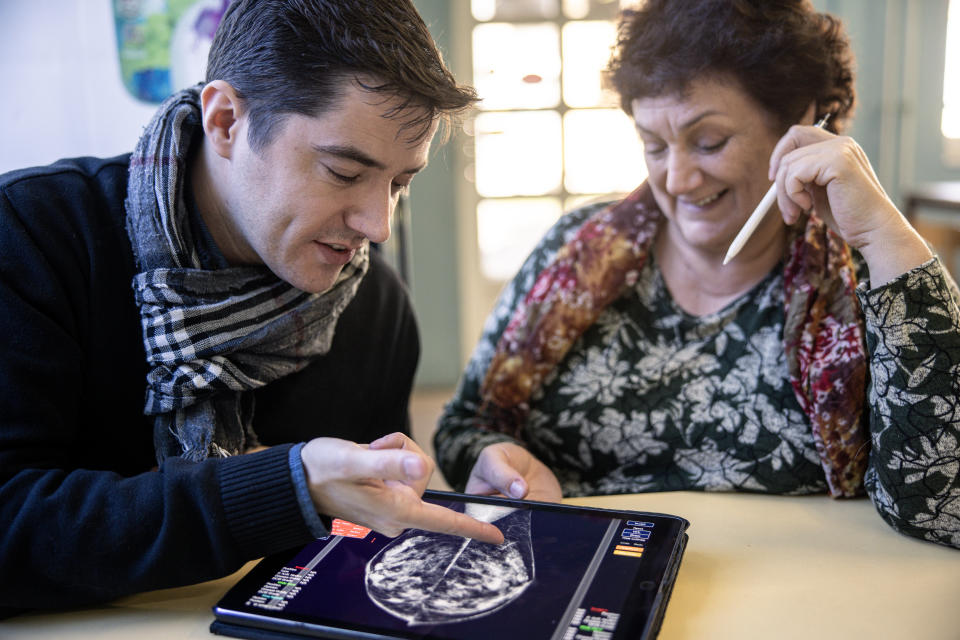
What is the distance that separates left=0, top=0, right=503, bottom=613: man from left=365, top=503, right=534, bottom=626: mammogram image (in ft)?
0.13

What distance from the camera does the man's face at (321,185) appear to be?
1021 millimetres

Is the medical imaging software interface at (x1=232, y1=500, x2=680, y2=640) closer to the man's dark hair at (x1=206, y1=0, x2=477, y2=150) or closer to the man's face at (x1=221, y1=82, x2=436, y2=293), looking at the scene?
the man's face at (x1=221, y1=82, x2=436, y2=293)

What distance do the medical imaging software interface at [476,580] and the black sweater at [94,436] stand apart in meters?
0.06

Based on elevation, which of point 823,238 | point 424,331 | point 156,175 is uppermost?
point 156,175

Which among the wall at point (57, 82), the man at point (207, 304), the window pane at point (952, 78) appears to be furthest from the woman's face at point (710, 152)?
the window pane at point (952, 78)

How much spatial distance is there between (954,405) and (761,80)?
54 cm

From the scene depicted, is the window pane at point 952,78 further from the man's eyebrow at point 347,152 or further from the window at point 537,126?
the man's eyebrow at point 347,152

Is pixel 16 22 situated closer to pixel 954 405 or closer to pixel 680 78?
pixel 680 78

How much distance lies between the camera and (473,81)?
3.58m

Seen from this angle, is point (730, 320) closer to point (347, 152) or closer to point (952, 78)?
point (347, 152)

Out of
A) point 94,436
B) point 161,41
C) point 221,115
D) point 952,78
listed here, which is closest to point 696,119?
point 221,115

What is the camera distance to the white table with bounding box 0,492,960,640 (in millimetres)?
850

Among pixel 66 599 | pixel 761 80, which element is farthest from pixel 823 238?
pixel 66 599

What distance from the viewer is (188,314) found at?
108 cm
